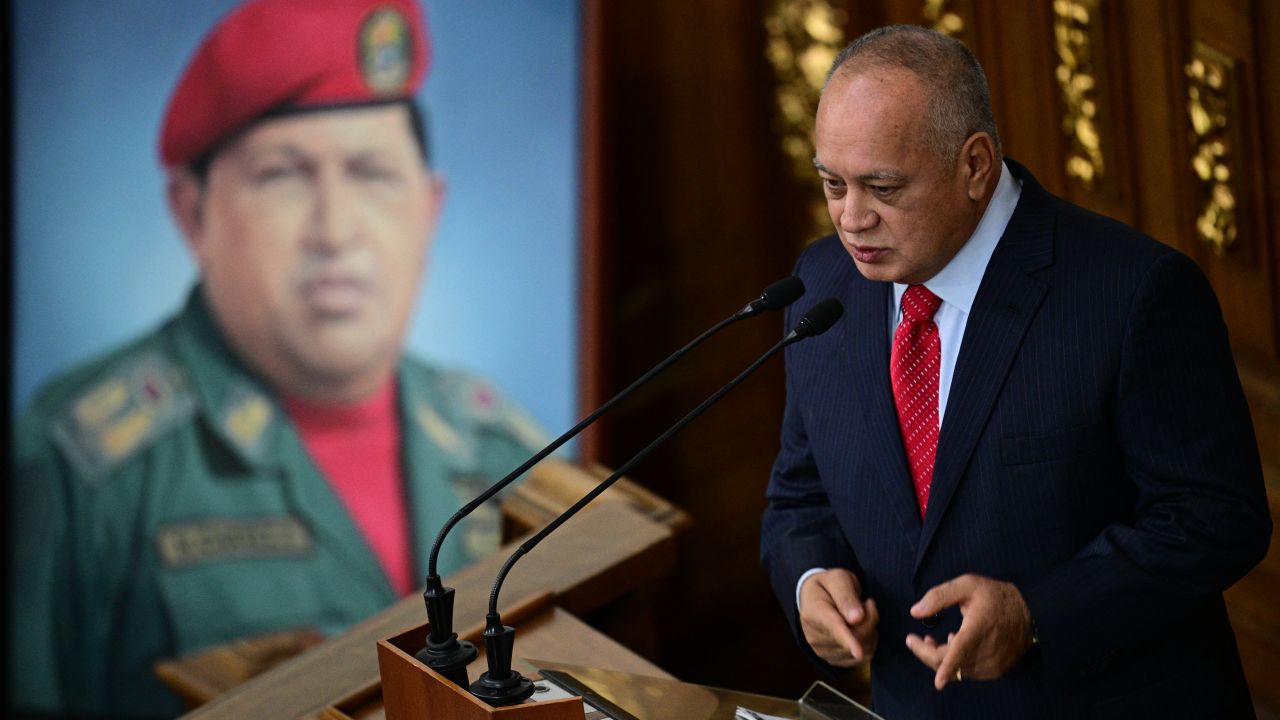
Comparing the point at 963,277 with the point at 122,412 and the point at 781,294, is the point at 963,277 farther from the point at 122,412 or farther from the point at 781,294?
the point at 122,412

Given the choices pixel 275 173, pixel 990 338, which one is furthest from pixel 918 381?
pixel 275 173

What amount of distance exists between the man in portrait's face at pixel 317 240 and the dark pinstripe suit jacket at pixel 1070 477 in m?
1.87

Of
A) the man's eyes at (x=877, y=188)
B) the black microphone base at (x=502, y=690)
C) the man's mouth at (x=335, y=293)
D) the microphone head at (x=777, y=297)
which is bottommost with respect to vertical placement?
the man's mouth at (x=335, y=293)

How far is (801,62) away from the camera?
10.8 feet

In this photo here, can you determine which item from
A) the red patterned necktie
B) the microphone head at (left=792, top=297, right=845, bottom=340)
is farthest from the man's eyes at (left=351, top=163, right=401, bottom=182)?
the microphone head at (left=792, top=297, right=845, bottom=340)

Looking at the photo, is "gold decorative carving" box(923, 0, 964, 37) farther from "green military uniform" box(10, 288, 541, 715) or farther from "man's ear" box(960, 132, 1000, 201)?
"green military uniform" box(10, 288, 541, 715)

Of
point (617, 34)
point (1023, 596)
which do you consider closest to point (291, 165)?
point (617, 34)

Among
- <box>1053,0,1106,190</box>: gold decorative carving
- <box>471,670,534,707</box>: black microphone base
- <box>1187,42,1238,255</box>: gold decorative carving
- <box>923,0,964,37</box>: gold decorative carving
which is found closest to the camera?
<box>471,670,534,707</box>: black microphone base

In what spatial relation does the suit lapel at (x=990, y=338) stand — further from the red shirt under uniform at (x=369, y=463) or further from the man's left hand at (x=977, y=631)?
the red shirt under uniform at (x=369, y=463)

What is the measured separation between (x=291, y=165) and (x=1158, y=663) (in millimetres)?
2436

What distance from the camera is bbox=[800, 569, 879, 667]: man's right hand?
1.56 meters

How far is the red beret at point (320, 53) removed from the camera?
3.40 m

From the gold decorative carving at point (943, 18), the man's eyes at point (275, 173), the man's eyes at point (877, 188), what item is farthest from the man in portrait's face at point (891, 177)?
the man's eyes at point (275, 173)

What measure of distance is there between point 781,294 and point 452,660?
523mm
